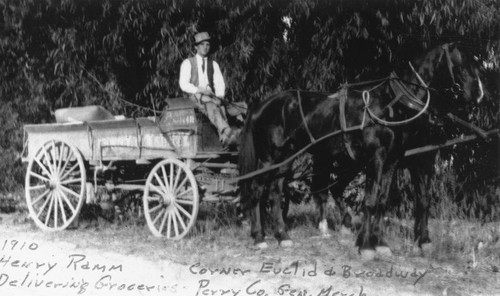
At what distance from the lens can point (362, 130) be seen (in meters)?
6.25

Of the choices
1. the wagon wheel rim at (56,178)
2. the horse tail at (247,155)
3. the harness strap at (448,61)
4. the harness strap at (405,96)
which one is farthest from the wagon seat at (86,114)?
the harness strap at (448,61)

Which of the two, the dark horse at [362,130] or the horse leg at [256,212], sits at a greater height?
the dark horse at [362,130]

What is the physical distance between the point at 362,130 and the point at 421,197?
1.19 m

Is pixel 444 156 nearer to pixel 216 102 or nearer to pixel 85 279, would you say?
pixel 216 102

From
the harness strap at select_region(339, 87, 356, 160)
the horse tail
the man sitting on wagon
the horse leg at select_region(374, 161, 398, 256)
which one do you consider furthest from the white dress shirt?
the horse leg at select_region(374, 161, 398, 256)

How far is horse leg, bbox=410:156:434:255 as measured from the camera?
21.7ft

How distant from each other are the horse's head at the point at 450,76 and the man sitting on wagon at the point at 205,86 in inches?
92.9

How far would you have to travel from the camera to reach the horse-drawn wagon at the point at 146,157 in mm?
7078

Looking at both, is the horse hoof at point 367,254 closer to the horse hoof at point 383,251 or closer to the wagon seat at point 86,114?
the horse hoof at point 383,251

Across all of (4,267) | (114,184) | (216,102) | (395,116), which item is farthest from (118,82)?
(395,116)

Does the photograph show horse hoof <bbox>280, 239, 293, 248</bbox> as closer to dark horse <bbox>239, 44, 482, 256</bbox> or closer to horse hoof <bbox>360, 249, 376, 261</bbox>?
dark horse <bbox>239, 44, 482, 256</bbox>

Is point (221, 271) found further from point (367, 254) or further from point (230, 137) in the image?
point (230, 137)

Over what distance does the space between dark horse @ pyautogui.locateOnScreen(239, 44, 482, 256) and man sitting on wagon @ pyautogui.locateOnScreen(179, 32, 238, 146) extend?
28 centimetres

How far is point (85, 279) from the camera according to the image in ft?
18.1
